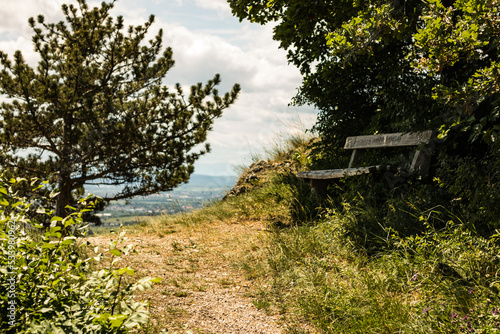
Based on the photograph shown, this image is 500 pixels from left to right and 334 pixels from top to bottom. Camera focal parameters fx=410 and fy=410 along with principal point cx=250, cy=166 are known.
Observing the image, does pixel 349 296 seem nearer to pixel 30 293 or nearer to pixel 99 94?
pixel 30 293

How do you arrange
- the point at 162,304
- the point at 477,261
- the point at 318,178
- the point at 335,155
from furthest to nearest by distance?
the point at 335,155 → the point at 318,178 → the point at 162,304 → the point at 477,261

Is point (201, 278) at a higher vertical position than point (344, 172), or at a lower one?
lower

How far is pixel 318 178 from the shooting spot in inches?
266

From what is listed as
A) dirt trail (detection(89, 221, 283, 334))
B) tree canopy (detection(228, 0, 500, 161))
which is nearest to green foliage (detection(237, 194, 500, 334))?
dirt trail (detection(89, 221, 283, 334))

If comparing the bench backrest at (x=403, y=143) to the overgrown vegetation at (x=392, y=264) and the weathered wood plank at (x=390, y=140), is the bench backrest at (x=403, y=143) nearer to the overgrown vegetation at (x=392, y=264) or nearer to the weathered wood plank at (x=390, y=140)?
the weathered wood plank at (x=390, y=140)

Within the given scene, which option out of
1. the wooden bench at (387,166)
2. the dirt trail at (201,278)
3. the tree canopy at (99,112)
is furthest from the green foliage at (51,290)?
the tree canopy at (99,112)

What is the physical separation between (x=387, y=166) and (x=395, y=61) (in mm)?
2082

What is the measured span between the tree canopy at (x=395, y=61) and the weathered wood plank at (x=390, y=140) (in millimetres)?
143

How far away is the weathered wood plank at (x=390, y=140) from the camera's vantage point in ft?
18.9

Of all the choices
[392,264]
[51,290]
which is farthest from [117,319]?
[392,264]

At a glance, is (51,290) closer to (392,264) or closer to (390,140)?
(392,264)

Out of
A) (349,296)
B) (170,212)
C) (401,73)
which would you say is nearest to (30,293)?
(349,296)

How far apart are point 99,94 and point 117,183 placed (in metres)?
2.67

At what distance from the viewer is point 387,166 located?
18.9 feet
